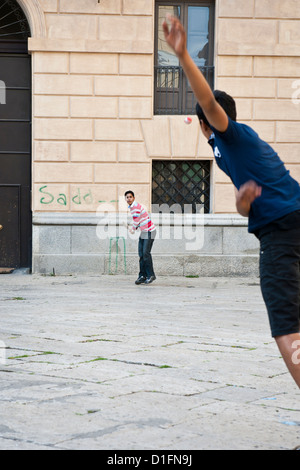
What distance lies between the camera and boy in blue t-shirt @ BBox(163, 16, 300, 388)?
3221mm

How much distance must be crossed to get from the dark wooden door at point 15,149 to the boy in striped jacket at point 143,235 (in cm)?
272

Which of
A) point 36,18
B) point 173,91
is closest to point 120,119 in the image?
→ point 173,91

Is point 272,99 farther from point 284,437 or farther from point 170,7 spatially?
point 284,437

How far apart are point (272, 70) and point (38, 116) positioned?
468cm

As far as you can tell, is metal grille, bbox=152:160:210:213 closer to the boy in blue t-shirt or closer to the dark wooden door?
the dark wooden door

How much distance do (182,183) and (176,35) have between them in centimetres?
1140

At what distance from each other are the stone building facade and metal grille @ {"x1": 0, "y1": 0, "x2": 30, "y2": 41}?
574 mm

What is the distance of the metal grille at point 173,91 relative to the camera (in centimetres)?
1433

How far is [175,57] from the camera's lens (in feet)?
47.1

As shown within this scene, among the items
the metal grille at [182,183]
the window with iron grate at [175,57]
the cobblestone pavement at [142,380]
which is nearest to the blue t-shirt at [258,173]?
the cobblestone pavement at [142,380]

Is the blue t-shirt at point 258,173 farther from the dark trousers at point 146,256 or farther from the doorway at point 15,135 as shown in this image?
the doorway at point 15,135

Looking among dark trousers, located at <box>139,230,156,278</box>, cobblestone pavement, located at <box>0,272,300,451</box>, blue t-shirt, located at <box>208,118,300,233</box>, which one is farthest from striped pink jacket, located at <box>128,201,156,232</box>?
blue t-shirt, located at <box>208,118,300,233</box>

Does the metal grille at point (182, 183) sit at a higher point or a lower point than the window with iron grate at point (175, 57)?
lower
